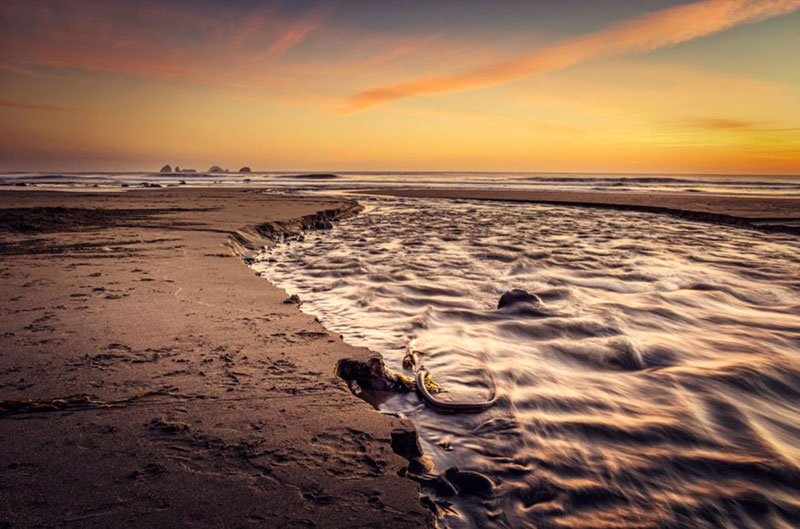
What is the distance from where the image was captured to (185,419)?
2.25 m

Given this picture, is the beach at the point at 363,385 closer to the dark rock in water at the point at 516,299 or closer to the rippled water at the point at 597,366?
the rippled water at the point at 597,366

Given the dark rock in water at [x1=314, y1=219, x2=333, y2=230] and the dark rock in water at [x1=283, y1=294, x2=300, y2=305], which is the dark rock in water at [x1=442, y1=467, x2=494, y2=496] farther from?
the dark rock in water at [x1=314, y1=219, x2=333, y2=230]

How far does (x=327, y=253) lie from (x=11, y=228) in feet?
21.4

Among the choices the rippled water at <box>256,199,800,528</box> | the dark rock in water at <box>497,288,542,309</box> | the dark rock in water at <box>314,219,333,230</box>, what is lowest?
the rippled water at <box>256,199,800,528</box>

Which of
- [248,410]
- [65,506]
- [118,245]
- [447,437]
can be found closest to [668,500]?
[447,437]

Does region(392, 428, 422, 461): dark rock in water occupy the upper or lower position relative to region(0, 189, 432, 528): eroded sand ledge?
lower

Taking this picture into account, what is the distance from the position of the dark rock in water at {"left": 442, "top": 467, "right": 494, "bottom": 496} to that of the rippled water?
0.21 feet

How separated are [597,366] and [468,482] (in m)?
2.31

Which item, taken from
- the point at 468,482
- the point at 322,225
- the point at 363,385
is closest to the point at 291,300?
the point at 363,385

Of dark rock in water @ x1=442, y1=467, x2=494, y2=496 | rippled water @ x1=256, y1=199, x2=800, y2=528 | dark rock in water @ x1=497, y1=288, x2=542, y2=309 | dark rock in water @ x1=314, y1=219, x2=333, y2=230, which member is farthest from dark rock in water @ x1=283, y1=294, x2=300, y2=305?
dark rock in water @ x1=314, y1=219, x2=333, y2=230

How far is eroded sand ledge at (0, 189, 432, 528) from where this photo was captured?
1.68 metres

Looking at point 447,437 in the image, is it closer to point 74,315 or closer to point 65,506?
point 65,506

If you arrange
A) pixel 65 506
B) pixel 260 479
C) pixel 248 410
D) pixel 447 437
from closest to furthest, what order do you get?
pixel 65 506
pixel 260 479
pixel 248 410
pixel 447 437

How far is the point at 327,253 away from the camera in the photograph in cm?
860
